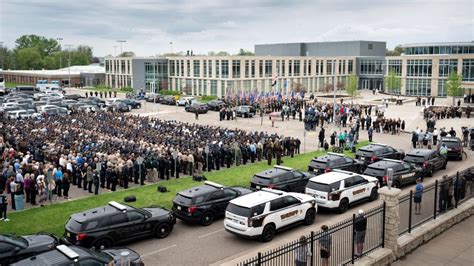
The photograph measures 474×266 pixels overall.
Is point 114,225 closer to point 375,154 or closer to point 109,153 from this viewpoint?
point 109,153

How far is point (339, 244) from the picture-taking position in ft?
45.5

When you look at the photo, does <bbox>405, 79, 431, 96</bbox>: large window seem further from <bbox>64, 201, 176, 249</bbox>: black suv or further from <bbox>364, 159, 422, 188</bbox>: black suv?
<bbox>64, 201, 176, 249</bbox>: black suv

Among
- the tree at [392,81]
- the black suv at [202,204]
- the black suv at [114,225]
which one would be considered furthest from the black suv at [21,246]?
the tree at [392,81]

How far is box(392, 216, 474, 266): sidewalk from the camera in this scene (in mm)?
13992

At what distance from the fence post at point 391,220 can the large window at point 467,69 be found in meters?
70.5

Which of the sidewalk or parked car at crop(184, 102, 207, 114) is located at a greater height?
parked car at crop(184, 102, 207, 114)

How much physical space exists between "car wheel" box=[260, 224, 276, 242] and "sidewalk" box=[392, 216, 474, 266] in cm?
414

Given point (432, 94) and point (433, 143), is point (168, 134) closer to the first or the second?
point (433, 143)

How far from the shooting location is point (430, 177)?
26297mm

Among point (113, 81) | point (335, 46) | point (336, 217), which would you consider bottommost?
point (336, 217)

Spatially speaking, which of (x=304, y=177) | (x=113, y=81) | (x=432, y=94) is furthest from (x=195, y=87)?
(x=304, y=177)

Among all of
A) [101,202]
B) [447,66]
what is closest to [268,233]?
[101,202]

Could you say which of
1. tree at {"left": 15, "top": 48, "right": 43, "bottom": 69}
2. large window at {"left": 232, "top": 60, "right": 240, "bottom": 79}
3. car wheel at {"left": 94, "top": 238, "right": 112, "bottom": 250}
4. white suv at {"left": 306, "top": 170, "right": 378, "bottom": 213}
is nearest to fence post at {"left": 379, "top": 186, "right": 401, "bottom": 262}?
white suv at {"left": 306, "top": 170, "right": 378, "bottom": 213}

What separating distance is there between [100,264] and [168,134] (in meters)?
23.2
